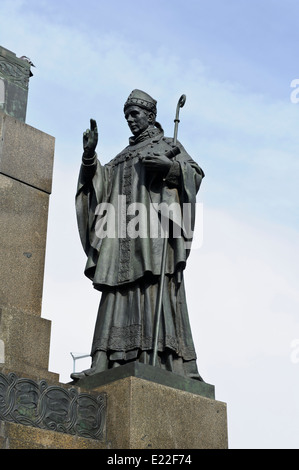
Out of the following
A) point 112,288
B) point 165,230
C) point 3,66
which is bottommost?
point 112,288

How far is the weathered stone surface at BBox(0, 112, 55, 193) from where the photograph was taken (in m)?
11.5

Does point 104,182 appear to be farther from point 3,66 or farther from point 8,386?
point 8,386

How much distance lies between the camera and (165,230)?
11.0 metres

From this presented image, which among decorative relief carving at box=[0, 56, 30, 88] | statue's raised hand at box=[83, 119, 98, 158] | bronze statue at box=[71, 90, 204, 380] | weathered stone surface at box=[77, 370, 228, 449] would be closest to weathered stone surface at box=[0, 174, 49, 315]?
bronze statue at box=[71, 90, 204, 380]

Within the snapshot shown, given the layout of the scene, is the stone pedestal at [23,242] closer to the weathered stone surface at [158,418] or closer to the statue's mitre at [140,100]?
the weathered stone surface at [158,418]

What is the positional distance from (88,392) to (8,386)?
1067mm

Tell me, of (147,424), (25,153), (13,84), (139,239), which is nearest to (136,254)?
(139,239)

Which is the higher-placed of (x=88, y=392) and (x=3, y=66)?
(x=3, y=66)

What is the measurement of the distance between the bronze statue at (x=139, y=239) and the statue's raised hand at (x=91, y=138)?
1cm

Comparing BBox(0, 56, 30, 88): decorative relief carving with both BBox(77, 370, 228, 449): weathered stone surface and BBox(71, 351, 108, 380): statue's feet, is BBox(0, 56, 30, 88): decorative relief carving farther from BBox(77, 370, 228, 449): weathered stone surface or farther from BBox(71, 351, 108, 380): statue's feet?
BBox(77, 370, 228, 449): weathered stone surface

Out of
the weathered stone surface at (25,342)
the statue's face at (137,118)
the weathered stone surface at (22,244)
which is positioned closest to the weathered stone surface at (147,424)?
the weathered stone surface at (25,342)

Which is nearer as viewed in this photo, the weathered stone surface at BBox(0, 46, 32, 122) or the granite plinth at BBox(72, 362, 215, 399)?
the granite plinth at BBox(72, 362, 215, 399)

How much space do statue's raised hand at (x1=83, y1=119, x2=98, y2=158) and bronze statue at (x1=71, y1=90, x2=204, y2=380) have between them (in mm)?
13
